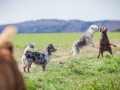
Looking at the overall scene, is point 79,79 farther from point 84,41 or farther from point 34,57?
point 84,41

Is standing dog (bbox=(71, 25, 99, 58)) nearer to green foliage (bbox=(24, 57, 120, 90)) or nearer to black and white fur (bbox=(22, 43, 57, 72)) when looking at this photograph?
green foliage (bbox=(24, 57, 120, 90))

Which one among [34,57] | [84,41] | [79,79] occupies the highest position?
[84,41]

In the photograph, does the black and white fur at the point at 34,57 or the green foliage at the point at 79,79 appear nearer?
the green foliage at the point at 79,79

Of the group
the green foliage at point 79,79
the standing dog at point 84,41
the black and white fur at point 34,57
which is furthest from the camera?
the standing dog at point 84,41

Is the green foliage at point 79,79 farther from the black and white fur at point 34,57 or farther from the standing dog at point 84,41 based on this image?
the standing dog at point 84,41

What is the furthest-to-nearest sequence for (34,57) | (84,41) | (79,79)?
(84,41)
(34,57)
(79,79)

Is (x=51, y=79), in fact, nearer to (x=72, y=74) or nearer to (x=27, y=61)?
(x=72, y=74)

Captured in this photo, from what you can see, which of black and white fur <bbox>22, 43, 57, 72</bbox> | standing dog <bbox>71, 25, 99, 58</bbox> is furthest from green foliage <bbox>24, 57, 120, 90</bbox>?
standing dog <bbox>71, 25, 99, 58</bbox>

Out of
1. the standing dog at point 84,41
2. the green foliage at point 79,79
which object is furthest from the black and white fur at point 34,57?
the standing dog at point 84,41

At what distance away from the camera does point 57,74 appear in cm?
863

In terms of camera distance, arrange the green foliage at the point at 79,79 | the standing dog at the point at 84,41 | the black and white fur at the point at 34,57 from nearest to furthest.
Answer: the green foliage at the point at 79,79 → the black and white fur at the point at 34,57 → the standing dog at the point at 84,41

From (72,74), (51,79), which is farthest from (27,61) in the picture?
(51,79)

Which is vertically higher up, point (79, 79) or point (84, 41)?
point (84, 41)

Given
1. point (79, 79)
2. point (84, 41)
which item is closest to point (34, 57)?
point (79, 79)
